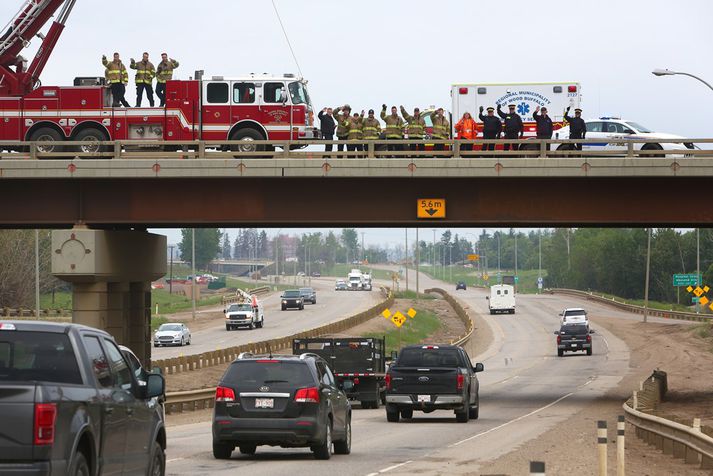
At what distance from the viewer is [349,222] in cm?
3938

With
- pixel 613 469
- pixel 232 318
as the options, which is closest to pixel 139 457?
pixel 613 469

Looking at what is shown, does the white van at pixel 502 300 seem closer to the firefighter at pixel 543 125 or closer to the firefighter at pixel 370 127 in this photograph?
the firefighter at pixel 370 127

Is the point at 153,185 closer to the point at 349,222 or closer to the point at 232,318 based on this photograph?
the point at 349,222

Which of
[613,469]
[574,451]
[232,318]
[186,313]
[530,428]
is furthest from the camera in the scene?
[186,313]

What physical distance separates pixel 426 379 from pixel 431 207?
7834 millimetres

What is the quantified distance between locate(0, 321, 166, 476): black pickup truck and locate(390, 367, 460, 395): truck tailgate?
1830 cm

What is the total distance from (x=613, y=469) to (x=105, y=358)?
11.2 metres

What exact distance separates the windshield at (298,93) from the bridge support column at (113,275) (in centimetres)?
639

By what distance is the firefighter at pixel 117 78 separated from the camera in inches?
1549

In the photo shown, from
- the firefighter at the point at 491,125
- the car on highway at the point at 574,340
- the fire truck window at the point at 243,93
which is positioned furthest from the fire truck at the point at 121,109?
the car on highway at the point at 574,340

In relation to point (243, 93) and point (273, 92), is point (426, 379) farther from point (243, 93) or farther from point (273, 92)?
point (243, 93)

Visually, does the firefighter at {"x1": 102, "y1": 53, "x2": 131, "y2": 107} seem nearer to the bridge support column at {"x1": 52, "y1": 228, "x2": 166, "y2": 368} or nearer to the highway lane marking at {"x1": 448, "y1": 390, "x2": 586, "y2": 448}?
the bridge support column at {"x1": 52, "y1": 228, "x2": 166, "y2": 368}

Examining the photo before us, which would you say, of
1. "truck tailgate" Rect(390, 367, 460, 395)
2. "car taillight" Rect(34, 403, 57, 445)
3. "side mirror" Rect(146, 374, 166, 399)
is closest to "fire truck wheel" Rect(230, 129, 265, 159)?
"truck tailgate" Rect(390, 367, 460, 395)

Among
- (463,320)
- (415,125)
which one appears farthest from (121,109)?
(463,320)
